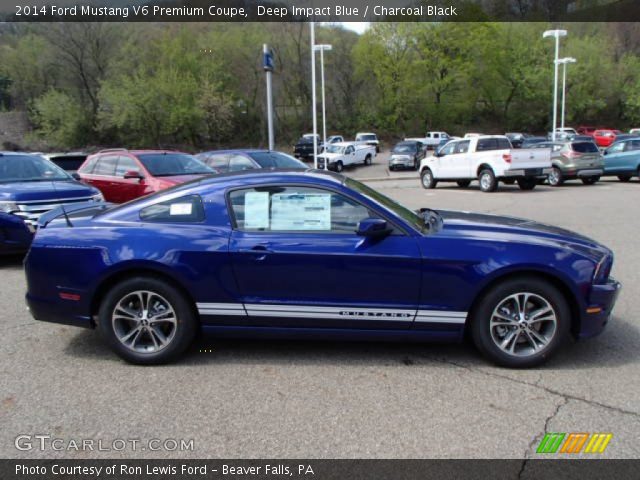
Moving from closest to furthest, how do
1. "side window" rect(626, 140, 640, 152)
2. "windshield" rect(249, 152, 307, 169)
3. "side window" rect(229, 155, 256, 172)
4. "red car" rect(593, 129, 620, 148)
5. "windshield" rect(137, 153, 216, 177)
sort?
"windshield" rect(137, 153, 216, 177) < "side window" rect(229, 155, 256, 172) < "windshield" rect(249, 152, 307, 169) < "side window" rect(626, 140, 640, 152) < "red car" rect(593, 129, 620, 148)

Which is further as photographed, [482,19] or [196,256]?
[482,19]

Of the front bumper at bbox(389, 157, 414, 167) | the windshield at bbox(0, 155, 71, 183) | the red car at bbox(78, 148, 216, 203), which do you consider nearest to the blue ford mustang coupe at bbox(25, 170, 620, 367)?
the windshield at bbox(0, 155, 71, 183)

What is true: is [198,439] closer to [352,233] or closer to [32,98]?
[352,233]

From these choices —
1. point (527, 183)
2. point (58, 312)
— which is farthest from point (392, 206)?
point (527, 183)

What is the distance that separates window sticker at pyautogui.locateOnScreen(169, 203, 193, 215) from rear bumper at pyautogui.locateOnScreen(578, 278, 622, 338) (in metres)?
3.20

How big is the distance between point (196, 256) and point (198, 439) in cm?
143

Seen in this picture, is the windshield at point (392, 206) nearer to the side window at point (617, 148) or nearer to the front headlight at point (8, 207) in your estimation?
the front headlight at point (8, 207)

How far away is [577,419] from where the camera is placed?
10.9ft

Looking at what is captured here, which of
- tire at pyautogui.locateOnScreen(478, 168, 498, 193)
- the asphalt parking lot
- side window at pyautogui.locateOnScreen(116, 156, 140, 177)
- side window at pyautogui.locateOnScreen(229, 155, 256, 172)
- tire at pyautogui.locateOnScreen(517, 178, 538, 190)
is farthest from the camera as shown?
tire at pyautogui.locateOnScreen(517, 178, 538, 190)

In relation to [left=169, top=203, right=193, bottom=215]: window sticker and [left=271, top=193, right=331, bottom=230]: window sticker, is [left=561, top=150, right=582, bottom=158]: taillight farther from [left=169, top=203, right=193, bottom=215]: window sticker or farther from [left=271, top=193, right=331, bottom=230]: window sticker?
[left=169, top=203, right=193, bottom=215]: window sticker

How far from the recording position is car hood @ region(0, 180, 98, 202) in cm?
768

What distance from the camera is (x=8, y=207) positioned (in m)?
7.58

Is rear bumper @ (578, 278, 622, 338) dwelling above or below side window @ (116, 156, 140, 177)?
below

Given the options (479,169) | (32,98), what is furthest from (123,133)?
(479,169)
